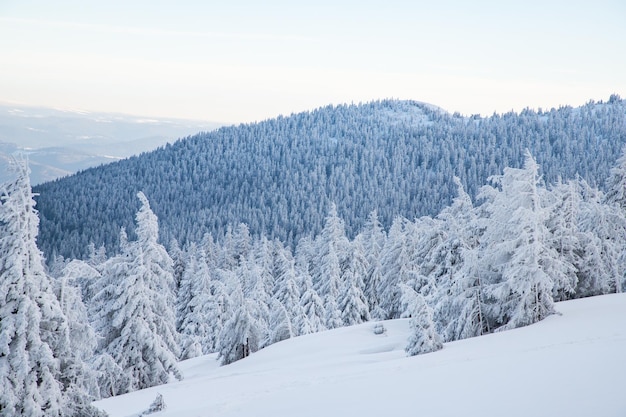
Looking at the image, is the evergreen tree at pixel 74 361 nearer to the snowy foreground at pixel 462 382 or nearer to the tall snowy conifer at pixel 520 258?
the snowy foreground at pixel 462 382

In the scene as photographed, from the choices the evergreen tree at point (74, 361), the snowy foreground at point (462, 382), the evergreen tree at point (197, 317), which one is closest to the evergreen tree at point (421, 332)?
the snowy foreground at point (462, 382)

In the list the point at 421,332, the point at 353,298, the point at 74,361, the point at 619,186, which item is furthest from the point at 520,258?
the point at 353,298

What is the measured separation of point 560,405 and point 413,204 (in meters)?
158

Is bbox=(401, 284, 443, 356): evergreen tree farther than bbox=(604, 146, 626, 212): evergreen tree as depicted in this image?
No

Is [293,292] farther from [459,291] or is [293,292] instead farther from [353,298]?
[459,291]

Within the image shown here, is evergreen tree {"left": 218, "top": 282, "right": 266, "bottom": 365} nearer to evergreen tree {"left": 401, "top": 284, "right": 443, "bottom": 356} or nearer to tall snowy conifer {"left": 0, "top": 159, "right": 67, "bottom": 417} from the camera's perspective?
evergreen tree {"left": 401, "top": 284, "right": 443, "bottom": 356}

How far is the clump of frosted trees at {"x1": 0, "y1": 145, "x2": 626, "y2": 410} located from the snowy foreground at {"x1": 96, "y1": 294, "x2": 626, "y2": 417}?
2.31m

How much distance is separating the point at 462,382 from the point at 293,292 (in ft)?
102

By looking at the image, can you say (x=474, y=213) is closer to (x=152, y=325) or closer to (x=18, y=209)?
(x=152, y=325)

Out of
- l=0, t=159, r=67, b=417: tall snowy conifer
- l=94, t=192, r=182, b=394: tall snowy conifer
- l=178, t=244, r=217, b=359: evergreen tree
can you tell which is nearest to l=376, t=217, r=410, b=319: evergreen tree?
l=178, t=244, r=217, b=359: evergreen tree

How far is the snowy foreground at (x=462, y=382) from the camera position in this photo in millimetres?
10055

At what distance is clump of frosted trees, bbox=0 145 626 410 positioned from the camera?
41.2 feet

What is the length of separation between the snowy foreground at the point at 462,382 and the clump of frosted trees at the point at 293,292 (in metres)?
2.31

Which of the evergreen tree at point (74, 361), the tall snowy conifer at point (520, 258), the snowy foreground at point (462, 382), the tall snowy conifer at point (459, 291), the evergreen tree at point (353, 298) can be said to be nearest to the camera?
the snowy foreground at point (462, 382)
